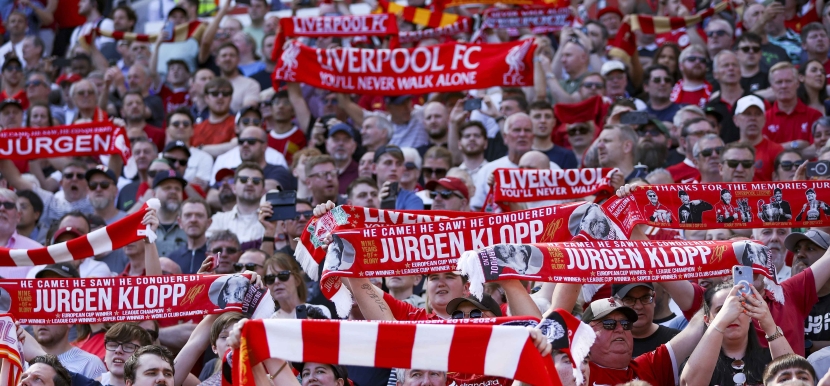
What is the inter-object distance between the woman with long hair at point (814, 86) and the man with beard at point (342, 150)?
4.16 meters

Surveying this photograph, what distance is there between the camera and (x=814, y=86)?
41.0 feet

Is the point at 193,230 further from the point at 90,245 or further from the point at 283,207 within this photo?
the point at 90,245

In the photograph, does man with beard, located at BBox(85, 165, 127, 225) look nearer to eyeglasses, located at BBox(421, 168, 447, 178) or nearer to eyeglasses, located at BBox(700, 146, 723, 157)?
eyeglasses, located at BBox(421, 168, 447, 178)

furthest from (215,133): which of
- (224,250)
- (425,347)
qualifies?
(425,347)

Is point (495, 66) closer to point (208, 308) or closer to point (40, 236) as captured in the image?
point (40, 236)

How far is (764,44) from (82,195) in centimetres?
700

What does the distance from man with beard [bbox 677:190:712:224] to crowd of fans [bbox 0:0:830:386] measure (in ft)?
1.41

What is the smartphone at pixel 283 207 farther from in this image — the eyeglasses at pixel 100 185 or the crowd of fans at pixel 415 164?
the eyeglasses at pixel 100 185

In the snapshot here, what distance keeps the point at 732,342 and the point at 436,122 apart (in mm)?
6105

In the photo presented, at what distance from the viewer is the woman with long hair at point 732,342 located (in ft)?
22.2

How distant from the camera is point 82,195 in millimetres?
12773

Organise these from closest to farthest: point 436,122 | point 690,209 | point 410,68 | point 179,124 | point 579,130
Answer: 1. point 690,209
2. point 579,130
3. point 436,122
4. point 410,68
5. point 179,124

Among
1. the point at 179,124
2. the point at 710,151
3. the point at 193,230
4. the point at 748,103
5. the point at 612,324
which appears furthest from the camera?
the point at 179,124

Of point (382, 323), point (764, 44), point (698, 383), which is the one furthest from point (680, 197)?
point (764, 44)
